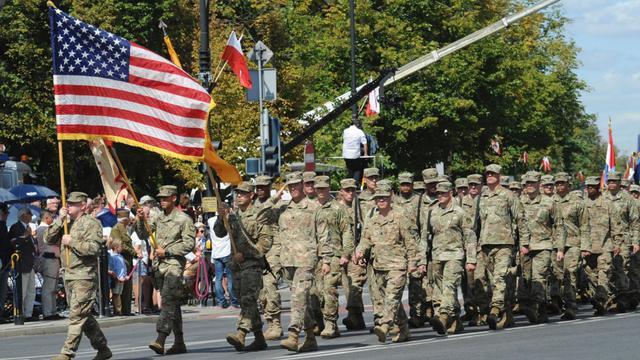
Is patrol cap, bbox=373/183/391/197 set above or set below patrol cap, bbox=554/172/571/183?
below

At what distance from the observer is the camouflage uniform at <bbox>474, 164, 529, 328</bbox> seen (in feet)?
67.3

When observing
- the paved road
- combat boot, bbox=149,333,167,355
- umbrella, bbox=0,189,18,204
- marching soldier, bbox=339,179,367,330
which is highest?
umbrella, bbox=0,189,18,204

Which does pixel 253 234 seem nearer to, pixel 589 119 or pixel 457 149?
pixel 457 149

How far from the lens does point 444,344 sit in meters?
17.3

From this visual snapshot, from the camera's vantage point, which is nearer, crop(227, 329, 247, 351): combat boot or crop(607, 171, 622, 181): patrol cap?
crop(227, 329, 247, 351): combat boot

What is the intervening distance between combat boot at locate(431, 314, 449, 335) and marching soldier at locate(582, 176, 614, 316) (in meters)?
4.58

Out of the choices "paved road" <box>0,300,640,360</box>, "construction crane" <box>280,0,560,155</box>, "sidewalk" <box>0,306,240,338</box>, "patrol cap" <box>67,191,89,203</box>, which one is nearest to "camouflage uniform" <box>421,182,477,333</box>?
"paved road" <box>0,300,640,360</box>

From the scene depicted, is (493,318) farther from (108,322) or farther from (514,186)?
(108,322)

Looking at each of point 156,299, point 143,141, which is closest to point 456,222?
point 143,141

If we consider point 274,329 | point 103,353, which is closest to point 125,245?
point 274,329

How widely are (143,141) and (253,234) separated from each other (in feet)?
6.35

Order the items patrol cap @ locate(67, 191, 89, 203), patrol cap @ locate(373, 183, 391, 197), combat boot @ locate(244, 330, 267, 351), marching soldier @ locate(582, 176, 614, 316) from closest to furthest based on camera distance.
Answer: patrol cap @ locate(67, 191, 89, 203)
combat boot @ locate(244, 330, 267, 351)
patrol cap @ locate(373, 183, 391, 197)
marching soldier @ locate(582, 176, 614, 316)

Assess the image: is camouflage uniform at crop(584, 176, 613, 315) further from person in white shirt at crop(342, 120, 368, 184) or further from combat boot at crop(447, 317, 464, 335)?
person in white shirt at crop(342, 120, 368, 184)

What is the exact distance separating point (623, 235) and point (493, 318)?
522 cm
